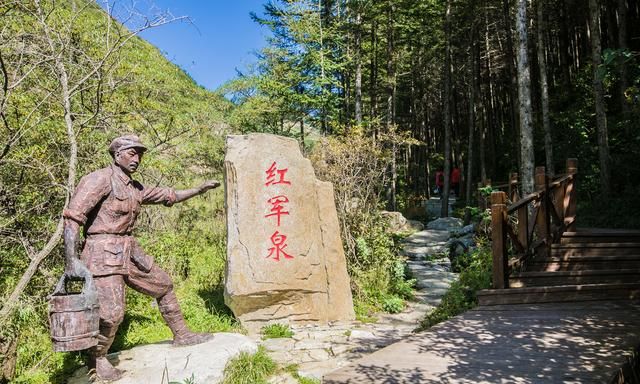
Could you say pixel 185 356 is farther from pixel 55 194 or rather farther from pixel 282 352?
pixel 55 194

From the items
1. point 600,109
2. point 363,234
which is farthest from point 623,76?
point 363,234

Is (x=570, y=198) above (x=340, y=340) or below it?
above

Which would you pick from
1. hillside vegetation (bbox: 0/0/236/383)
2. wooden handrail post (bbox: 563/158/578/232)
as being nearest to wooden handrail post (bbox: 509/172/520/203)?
wooden handrail post (bbox: 563/158/578/232)

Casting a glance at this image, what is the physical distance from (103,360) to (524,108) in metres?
9.09

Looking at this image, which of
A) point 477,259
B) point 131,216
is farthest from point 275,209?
point 477,259

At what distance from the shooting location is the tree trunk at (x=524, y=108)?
364 inches

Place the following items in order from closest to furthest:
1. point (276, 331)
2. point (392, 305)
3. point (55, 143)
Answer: point (55, 143) → point (276, 331) → point (392, 305)

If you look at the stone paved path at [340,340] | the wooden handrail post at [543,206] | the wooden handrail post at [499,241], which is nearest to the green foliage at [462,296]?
the stone paved path at [340,340]

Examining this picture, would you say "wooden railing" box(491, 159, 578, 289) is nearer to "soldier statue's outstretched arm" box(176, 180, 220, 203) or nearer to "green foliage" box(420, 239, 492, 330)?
"green foliage" box(420, 239, 492, 330)

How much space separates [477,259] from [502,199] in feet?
10.3

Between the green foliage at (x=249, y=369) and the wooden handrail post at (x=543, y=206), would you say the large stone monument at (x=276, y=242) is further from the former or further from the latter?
the wooden handrail post at (x=543, y=206)

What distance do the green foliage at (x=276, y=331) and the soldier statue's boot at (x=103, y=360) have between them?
7.32 ft

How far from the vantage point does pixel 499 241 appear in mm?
5086

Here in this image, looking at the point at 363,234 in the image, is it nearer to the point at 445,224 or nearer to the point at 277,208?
the point at 277,208
